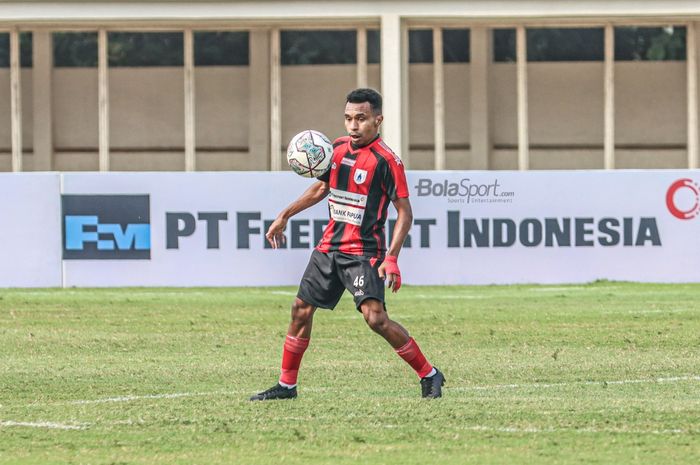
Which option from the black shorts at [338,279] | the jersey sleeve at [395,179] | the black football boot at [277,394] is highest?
the jersey sleeve at [395,179]

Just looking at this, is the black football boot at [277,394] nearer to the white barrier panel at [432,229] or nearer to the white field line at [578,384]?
the white field line at [578,384]

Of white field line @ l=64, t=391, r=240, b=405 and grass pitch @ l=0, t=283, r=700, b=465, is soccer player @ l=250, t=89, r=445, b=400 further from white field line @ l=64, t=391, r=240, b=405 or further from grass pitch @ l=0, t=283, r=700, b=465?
white field line @ l=64, t=391, r=240, b=405

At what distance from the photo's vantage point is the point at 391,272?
29.3 feet

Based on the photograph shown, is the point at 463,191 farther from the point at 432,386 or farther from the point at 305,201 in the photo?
the point at 432,386

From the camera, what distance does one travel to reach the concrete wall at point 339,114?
33.6 metres

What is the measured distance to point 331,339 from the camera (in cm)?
1362

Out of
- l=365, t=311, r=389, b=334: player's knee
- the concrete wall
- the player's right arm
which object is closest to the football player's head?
the player's right arm

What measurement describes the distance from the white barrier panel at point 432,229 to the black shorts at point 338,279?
38.6 feet

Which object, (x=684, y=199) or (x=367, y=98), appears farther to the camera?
(x=684, y=199)

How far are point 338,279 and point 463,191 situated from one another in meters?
12.0

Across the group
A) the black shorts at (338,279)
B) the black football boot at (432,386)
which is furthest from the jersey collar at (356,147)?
the black football boot at (432,386)

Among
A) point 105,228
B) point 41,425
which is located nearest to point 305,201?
point 41,425

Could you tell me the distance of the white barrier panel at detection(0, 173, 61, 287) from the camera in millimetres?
20844

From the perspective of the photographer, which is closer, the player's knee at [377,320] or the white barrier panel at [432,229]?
the player's knee at [377,320]
